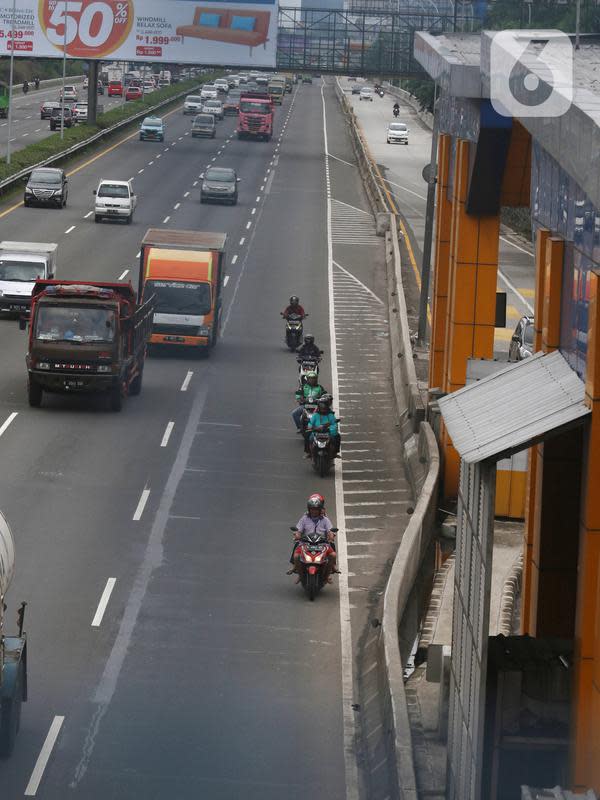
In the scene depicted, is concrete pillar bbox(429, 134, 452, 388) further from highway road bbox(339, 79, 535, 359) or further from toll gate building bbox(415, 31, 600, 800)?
toll gate building bbox(415, 31, 600, 800)

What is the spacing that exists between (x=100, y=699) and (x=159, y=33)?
91929 millimetres

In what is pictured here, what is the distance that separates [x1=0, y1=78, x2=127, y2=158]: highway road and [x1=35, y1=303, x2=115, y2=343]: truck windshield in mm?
54626

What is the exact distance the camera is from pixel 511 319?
188ft

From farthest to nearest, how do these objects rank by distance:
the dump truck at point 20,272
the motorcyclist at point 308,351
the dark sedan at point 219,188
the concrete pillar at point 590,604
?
the dark sedan at point 219,188
the dump truck at point 20,272
the motorcyclist at point 308,351
the concrete pillar at point 590,604

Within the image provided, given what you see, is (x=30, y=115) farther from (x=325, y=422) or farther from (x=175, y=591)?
(x=175, y=591)

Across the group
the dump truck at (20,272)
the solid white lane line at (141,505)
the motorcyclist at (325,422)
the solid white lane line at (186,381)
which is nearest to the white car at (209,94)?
the dump truck at (20,272)

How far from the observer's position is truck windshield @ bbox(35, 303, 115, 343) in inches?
1420

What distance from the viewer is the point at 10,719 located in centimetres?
1748

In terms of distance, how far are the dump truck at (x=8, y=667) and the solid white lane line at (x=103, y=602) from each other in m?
4.37

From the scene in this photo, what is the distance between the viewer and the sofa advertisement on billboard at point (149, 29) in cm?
10675

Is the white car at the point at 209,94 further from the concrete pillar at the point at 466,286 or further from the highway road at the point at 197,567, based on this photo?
the concrete pillar at the point at 466,286

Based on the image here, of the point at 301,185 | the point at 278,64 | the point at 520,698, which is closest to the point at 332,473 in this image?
the point at 520,698

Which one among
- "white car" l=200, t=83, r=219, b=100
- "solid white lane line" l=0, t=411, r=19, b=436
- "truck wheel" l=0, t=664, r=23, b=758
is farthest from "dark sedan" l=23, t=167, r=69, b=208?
"white car" l=200, t=83, r=219, b=100

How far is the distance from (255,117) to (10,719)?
3774 inches
